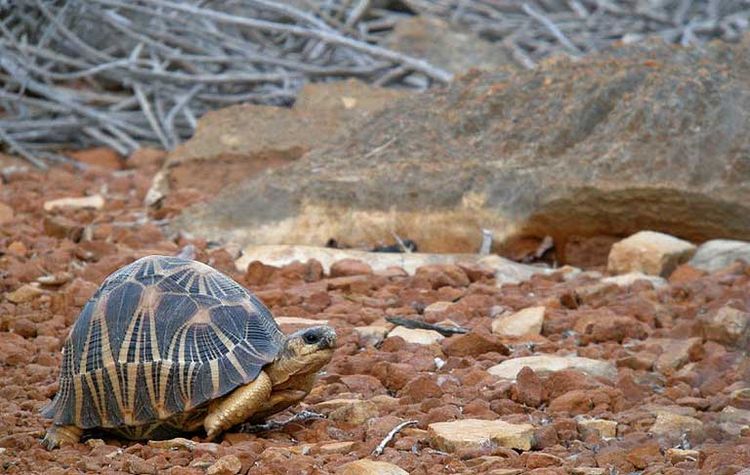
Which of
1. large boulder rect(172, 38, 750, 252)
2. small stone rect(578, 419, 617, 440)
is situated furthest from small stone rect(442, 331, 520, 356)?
large boulder rect(172, 38, 750, 252)

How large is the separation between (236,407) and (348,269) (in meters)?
2.15

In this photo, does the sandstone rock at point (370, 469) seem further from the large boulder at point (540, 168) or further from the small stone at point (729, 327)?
the large boulder at point (540, 168)

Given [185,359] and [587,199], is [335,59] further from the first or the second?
[185,359]

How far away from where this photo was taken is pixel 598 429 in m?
3.68

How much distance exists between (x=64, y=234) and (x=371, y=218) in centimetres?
169

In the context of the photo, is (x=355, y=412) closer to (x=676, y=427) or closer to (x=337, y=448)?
(x=337, y=448)

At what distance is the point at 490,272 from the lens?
579 cm

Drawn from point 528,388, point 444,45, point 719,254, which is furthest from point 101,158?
point 528,388

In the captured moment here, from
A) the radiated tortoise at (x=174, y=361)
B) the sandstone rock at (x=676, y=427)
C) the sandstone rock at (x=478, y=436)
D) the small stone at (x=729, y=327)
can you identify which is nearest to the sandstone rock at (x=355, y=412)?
the radiated tortoise at (x=174, y=361)

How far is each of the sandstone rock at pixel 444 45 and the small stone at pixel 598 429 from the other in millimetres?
6590

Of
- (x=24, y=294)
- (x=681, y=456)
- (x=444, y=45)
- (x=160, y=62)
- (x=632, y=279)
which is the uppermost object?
(x=681, y=456)

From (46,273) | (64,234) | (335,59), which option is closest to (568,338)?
(46,273)

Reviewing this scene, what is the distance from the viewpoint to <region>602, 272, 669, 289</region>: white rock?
5707 millimetres

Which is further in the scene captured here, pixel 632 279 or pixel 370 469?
pixel 632 279
